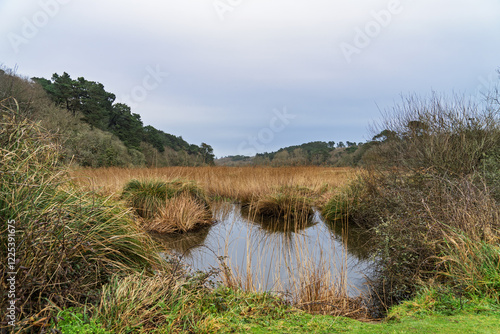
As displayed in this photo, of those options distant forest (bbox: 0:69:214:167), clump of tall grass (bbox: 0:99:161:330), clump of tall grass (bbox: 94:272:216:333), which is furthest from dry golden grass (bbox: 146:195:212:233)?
distant forest (bbox: 0:69:214:167)

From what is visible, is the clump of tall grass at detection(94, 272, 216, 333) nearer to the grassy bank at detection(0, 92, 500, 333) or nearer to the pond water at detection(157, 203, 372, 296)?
the grassy bank at detection(0, 92, 500, 333)

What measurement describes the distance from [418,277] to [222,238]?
382 cm

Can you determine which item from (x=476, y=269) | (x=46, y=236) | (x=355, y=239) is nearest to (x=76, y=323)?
(x=46, y=236)

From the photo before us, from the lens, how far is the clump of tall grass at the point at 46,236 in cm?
201

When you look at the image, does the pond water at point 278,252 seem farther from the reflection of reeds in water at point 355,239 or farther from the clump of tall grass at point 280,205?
the clump of tall grass at point 280,205

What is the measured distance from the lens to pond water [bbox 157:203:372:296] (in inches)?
140

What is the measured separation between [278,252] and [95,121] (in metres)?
28.3

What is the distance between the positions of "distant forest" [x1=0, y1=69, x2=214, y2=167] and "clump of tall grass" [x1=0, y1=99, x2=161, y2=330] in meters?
9.79

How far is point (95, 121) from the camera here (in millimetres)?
28359

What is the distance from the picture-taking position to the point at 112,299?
212 cm

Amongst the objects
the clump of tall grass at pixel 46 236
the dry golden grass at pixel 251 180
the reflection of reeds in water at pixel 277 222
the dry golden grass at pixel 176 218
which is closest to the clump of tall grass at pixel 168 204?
the dry golden grass at pixel 176 218

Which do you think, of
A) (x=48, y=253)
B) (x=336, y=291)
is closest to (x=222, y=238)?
(x=336, y=291)

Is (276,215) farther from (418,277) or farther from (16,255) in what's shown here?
(16,255)

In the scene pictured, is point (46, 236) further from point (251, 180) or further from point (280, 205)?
point (251, 180)
